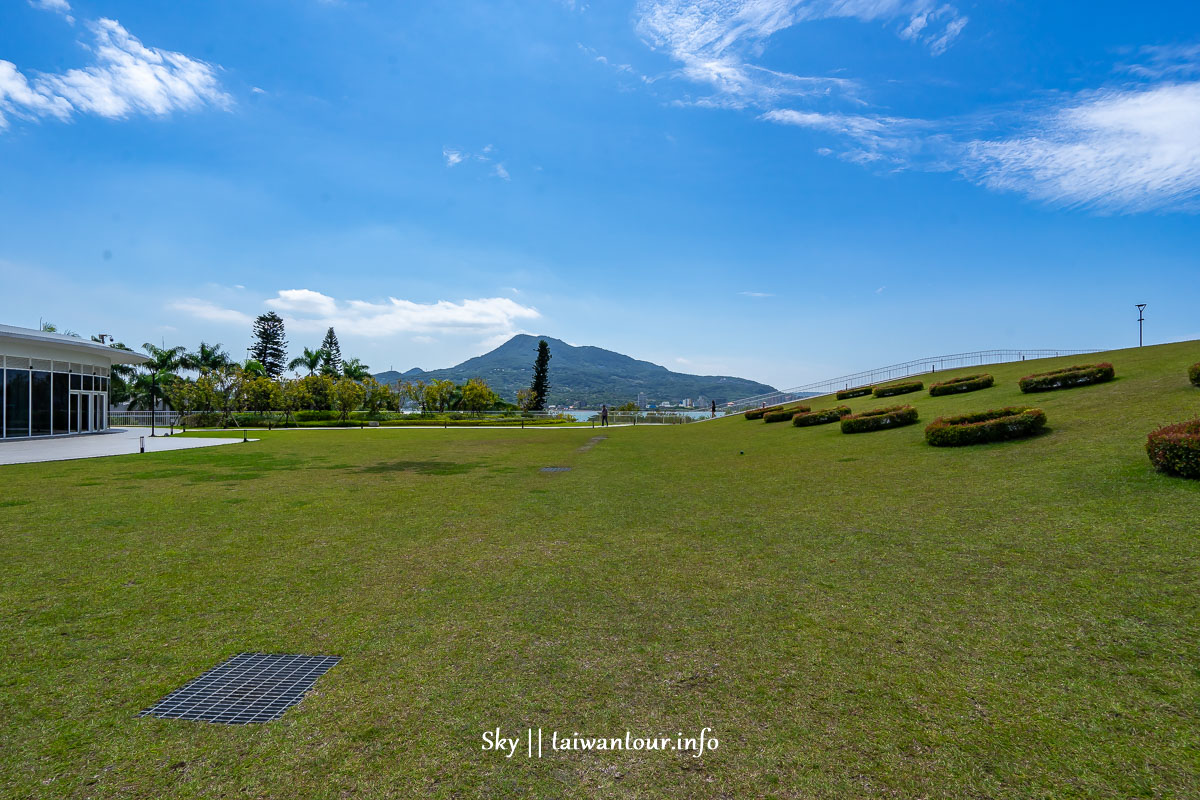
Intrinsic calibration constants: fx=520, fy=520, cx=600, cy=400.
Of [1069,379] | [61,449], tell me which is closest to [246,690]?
[1069,379]

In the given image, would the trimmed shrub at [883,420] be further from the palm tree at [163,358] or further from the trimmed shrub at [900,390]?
the palm tree at [163,358]

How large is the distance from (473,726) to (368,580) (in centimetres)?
311

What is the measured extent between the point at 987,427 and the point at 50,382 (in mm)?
37702

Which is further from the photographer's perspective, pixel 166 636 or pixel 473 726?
pixel 166 636

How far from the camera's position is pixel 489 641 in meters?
4.22

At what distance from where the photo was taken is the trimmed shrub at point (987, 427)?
37.1ft

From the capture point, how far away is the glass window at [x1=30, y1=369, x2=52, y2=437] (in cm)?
2441

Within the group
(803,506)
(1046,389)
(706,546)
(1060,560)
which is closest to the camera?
(1060,560)

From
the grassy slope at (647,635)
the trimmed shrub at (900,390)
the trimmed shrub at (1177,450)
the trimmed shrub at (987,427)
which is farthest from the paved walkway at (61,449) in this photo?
the trimmed shrub at (900,390)

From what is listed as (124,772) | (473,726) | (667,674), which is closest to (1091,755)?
(667,674)

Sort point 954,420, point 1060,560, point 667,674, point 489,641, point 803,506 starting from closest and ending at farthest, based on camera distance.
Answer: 1. point 667,674
2. point 489,641
3. point 1060,560
4. point 803,506
5. point 954,420

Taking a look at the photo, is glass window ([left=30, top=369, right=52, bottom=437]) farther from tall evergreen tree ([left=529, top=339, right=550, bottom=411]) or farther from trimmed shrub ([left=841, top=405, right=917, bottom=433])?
tall evergreen tree ([left=529, top=339, right=550, bottom=411])

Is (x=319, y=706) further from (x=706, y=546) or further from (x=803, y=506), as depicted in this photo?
(x=803, y=506)

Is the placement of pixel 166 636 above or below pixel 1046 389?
below
